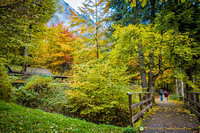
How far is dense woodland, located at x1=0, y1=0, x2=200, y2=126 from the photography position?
219 inches

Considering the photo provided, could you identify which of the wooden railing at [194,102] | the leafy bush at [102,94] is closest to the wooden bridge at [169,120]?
the wooden railing at [194,102]

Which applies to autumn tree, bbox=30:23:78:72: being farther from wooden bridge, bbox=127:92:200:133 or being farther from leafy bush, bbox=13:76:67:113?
wooden bridge, bbox=127:92:200:133

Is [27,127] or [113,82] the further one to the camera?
[113,82]

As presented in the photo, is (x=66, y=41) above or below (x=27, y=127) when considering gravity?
above

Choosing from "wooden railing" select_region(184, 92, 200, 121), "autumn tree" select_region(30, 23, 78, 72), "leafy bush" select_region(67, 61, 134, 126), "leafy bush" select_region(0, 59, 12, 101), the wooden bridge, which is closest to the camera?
the wooden bridge

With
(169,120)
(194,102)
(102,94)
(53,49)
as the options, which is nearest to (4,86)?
(102,94)

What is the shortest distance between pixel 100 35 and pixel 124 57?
492cm

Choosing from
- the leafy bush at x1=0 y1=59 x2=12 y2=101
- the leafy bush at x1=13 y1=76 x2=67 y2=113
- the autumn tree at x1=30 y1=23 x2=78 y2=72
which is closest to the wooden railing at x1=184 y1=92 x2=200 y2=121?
the leafy bush at x1=13 y1=76 x2=67 y2=113

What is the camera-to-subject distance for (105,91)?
6.23 m

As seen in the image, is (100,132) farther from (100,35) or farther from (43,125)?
(100,35)

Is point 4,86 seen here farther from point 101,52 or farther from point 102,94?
point 101,52

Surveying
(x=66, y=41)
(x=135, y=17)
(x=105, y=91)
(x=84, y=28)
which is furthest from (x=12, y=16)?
(x=66, y=41)

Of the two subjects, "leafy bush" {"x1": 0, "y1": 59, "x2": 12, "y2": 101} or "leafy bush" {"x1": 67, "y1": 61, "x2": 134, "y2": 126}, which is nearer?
"leafy bush" {"x1": 0, "y1": 59, "x2": 12, "y2": 101}

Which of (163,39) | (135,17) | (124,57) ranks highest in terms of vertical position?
(135,17)
